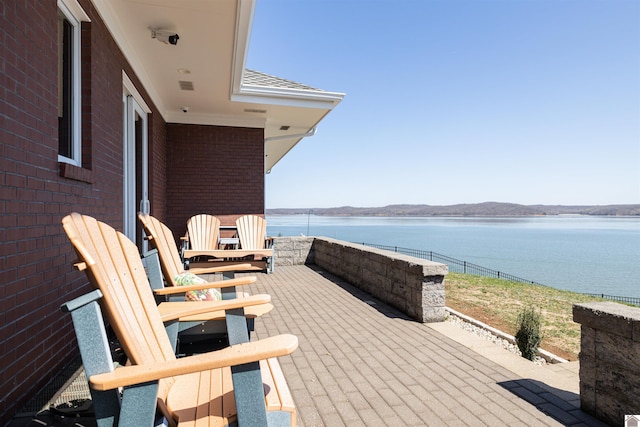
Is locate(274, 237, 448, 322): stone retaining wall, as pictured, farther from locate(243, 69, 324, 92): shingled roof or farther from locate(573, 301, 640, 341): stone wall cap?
locate(243, 69, 324, 92): shingled roof

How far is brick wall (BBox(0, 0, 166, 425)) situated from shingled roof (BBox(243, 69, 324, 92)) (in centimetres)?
430

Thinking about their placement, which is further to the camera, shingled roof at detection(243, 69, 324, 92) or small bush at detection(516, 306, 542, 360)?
shingled roof at detection(243, 69, 324, 92)

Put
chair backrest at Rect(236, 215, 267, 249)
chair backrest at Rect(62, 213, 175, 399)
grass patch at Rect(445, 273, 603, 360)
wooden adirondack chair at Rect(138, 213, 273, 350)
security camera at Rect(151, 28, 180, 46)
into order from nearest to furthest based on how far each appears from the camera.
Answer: chair backrest at Rect(62, 213, 175, 399), wooden adirondack chair at Rect(138, 213, 273, 350), security camera at Rect(151, 28, 180, 46), grass patch at Rect(445, 273, 603, 360), chair backrest at Rect(236, 215, 267, 249)

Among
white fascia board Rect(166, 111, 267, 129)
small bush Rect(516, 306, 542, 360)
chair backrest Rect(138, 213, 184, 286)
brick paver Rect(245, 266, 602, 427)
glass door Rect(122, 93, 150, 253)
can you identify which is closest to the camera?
brick paver Rect(245, 266, 602, 427)

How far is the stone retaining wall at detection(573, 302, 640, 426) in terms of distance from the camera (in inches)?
75.3

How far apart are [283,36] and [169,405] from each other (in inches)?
413

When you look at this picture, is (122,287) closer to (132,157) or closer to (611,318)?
(611,318)

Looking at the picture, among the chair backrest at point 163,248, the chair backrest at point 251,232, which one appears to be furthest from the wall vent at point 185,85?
the chair backrest at point 163,248

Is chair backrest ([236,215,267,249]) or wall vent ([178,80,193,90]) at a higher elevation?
wall vent ([178,80,193,90])

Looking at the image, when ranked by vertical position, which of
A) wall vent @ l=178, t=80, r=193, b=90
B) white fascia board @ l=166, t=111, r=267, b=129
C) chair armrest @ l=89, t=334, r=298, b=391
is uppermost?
wall vent @ l=178, t=80, r=193, b=90

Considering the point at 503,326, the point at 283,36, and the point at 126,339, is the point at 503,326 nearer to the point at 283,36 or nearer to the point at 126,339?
the point at 126,339

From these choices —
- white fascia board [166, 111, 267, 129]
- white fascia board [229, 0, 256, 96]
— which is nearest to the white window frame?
white fascia board [229, 0, 256, 96]

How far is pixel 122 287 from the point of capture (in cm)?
135

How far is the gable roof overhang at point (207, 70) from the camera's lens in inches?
155
